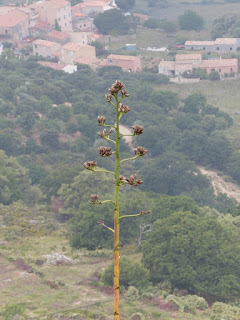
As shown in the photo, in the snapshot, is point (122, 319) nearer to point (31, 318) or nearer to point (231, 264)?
Result: point (31, 318)

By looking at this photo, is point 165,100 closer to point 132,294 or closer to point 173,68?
point 173,68

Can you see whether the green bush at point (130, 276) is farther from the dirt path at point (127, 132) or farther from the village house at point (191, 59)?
the village house at point (191, 59)

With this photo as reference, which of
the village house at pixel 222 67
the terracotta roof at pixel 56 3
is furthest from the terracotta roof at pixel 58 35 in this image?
the village house at pixel 222 67

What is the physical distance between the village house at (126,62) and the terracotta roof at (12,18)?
56.2ft

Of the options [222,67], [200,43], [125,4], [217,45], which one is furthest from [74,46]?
[125,4]

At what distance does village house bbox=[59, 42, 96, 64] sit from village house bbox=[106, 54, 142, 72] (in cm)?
430

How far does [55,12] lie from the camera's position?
364ft

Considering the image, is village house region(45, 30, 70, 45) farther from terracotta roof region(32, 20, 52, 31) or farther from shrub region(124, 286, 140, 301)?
shrub region(124, 286, 140, 301)

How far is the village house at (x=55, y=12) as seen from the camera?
11069 cm

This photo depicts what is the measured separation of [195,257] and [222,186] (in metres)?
32.3

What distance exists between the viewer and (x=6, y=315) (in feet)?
93.9

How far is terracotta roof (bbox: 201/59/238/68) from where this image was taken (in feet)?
311

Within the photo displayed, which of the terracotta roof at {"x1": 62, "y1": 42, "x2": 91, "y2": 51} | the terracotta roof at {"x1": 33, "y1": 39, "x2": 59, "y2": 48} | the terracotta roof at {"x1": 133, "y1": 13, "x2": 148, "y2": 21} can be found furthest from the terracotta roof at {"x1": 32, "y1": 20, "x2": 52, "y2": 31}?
the terracotta roof at {"x1": 133, "y1": 13, "x2": 148, "y2": 21}

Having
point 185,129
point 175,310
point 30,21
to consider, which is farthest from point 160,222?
point 30,21
